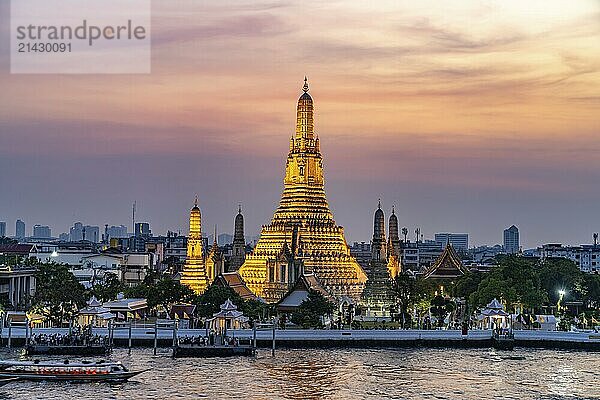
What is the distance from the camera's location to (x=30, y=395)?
4556cm

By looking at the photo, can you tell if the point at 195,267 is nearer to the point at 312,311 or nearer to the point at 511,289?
the point at 312,311

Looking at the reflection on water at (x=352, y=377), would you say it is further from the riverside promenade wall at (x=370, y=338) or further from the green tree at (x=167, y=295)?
the green tree at (x=167, y=295)

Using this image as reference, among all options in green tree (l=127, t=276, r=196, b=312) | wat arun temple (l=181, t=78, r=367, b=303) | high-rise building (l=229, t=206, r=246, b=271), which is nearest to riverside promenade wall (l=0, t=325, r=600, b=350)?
green tree (l=127, t=276, r=196, b=312)

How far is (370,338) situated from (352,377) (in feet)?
43.4

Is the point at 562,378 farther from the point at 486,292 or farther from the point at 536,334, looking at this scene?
the point at 486,292

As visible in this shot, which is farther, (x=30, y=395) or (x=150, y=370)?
(x=150, y=370)

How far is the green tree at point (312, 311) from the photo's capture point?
71.1 metres

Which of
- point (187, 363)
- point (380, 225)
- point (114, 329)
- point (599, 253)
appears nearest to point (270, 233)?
point (380, 225)

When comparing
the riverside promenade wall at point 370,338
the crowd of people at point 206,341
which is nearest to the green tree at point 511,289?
the riverside promenade wall at point 370,338

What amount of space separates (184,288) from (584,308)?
31.2 meters

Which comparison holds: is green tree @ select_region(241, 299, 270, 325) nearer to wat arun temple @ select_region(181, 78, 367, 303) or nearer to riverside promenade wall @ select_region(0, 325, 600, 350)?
riverside promenade wall @ select_region(0, 325, 600, 350)

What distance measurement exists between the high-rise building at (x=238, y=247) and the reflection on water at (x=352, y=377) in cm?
5293

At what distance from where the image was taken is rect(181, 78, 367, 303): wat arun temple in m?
94.9

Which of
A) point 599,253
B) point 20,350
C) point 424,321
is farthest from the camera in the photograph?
point 599,253
